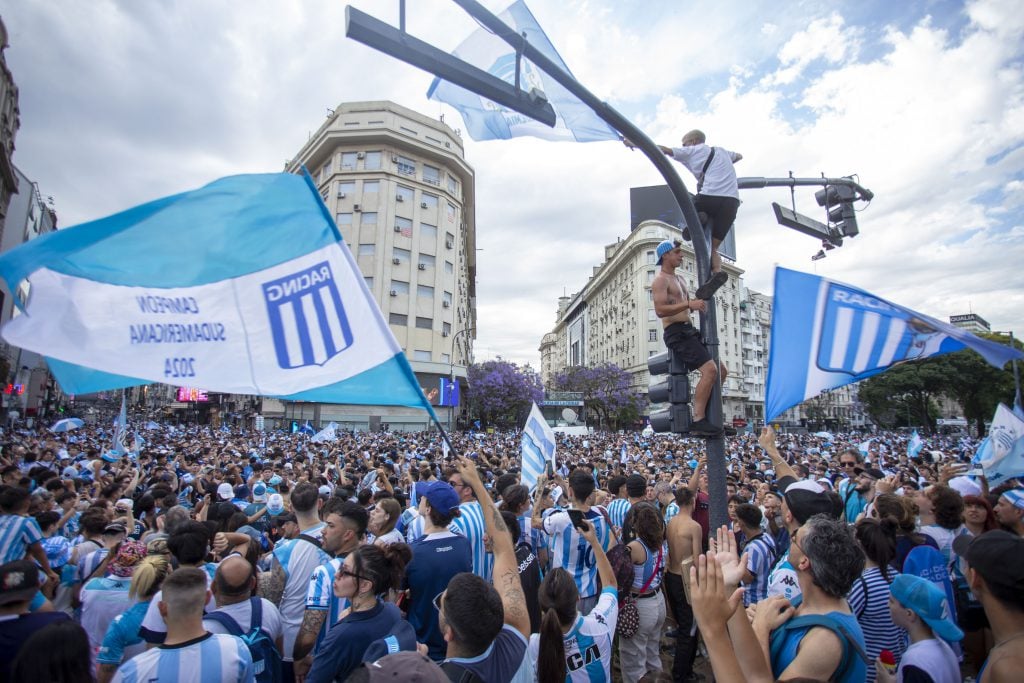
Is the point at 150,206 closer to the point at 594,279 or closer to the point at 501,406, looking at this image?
the point at 501,406

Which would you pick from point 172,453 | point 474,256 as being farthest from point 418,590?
point 474,256

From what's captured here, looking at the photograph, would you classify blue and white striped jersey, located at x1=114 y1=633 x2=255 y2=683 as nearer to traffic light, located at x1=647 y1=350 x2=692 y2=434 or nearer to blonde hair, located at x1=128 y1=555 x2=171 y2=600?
blonde hair, located at x1=128 y1=555 x2=171 y2=600

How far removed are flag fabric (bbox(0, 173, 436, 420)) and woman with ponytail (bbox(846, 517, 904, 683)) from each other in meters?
3.35

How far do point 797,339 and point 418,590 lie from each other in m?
3.25

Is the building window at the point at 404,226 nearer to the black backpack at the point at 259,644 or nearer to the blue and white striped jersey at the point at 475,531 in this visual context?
the blue and white striped jersey at the point at 475,531

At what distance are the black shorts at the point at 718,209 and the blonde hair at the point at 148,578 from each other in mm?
4897

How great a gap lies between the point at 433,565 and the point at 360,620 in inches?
39.4

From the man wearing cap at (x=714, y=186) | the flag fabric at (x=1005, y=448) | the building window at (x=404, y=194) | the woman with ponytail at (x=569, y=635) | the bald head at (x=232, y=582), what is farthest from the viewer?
the building window at (x=404, y=194)

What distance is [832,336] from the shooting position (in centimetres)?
361

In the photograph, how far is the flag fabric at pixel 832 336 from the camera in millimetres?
3473

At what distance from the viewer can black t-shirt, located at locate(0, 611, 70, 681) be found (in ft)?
8.55

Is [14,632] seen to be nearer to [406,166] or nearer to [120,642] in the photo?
[120,642]

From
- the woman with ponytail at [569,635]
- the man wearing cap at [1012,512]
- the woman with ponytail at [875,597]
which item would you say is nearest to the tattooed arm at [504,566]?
the woman with ponytail at [569,635]

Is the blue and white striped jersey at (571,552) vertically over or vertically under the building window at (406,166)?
under
